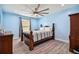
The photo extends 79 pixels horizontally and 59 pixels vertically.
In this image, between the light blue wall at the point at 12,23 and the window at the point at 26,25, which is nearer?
the light blue wall at the point at 12,23

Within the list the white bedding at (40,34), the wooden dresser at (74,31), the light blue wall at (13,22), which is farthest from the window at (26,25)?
the wooden dresser at (74,31)

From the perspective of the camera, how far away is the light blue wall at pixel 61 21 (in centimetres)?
194

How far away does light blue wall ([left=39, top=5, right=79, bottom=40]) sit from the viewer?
1.94 m

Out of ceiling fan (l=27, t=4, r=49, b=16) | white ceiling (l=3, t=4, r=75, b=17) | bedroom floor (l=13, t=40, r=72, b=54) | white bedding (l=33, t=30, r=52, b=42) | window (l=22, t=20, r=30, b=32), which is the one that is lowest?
bedroom floor (l=13, t=40, r=72, b=54)

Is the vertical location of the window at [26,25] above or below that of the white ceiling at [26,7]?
below

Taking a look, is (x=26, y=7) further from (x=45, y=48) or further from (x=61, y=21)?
(x=45, y=48)

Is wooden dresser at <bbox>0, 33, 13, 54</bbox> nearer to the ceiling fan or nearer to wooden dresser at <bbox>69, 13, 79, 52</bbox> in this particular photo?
the ceiling fan

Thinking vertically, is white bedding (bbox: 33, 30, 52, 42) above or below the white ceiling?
below

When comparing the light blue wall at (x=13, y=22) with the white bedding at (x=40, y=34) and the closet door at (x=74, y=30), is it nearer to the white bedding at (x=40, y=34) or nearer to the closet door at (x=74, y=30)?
the white bedding at (x=40, y=34)

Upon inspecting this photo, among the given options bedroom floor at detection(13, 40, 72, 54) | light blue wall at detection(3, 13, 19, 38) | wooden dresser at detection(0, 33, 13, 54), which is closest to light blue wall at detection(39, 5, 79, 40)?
bedroom floor at detection(13, 40, 72, 54)

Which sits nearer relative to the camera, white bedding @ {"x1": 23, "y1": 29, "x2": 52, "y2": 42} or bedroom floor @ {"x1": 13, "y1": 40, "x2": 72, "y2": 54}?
bedroom floor @ {"x1": 13, "y1": 40, "x2": 72, "y2": 54}

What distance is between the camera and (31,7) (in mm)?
1932

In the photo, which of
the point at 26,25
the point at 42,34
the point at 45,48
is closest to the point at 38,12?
the point at 26,25
